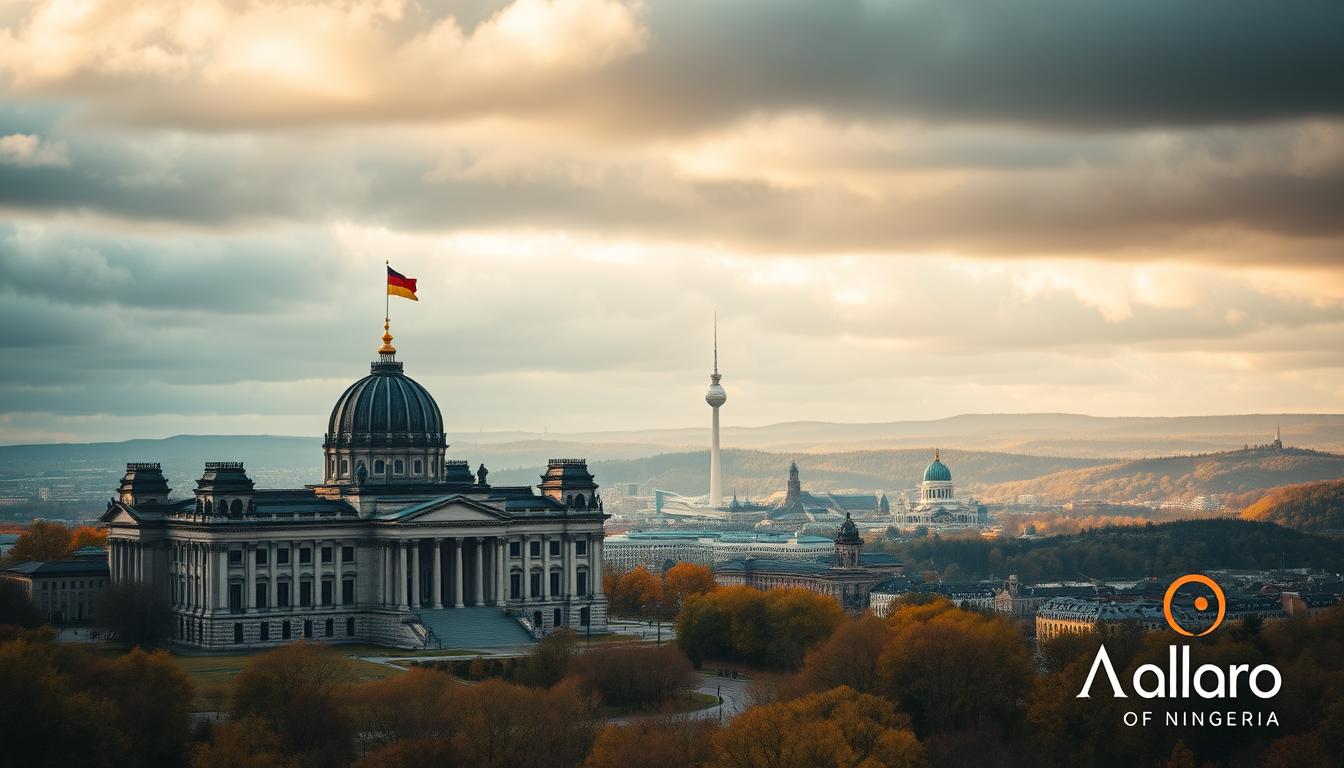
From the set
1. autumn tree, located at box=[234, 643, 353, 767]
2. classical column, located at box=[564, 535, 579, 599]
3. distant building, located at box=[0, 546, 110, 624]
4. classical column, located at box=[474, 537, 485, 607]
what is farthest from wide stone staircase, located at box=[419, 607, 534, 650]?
autumn tree, located at box=[234, 643, 353, 767]

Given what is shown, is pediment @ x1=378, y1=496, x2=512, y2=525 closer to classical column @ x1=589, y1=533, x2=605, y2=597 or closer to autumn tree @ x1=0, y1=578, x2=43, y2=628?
classical column @ x1=589, y1=533, x2=605, y2=597

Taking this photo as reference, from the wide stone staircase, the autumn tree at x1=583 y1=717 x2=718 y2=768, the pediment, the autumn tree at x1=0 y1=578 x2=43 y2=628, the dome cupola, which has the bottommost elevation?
the autumn tree at x1=583 y1=717 x2=718 y2=768

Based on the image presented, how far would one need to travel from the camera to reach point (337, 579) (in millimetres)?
187250

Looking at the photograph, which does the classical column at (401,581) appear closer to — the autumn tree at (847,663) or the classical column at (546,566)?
the classical column at (546,566)

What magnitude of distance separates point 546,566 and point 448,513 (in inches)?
461

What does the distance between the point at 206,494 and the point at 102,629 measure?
44.0 feet

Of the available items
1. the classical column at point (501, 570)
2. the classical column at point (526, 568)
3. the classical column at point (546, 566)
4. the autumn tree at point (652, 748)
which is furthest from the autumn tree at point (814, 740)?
the classical column at point (546, 566)

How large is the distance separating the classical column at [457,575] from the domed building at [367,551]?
174mm

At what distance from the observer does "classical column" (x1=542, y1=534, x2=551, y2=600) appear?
646ft

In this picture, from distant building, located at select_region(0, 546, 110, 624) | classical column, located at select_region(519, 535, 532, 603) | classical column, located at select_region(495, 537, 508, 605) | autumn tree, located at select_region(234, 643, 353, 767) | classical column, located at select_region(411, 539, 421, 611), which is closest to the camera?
autumn tree, located at select_region(234, 643, 353, 767)

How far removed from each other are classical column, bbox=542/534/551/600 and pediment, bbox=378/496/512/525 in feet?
21.4

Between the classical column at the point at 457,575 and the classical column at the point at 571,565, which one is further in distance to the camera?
the classical column at the point at 571,565

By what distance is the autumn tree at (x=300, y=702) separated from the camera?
119m

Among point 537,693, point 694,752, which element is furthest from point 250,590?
point 694,752
